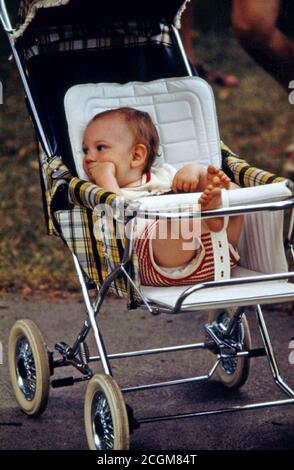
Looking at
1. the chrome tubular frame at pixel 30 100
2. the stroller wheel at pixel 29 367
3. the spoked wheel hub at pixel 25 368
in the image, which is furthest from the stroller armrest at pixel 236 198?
the spoked wheel hub at pixel 25 368

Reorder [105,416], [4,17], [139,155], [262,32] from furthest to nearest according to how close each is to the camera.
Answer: [262,32], [4,17], [139,155], [105,416]

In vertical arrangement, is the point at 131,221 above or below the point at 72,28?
below

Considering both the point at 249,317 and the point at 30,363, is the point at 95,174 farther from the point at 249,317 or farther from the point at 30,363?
the point at 249,317

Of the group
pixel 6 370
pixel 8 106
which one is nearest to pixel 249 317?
pixel 6 370

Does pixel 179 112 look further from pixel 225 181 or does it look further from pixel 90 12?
pixel 225 181

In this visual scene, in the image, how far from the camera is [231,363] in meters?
4.47

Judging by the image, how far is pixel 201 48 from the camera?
10.1 m

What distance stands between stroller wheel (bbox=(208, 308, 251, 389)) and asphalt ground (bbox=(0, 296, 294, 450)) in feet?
0.17

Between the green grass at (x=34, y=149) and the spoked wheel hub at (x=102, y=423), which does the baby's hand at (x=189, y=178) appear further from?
the green grass at (x=34, y=149)

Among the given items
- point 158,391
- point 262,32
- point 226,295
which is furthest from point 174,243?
point 262,32

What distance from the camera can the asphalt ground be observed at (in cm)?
391

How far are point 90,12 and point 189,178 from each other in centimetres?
97

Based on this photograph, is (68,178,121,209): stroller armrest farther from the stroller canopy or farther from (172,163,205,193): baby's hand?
the stroller canopy

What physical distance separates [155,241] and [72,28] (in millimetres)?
1250
